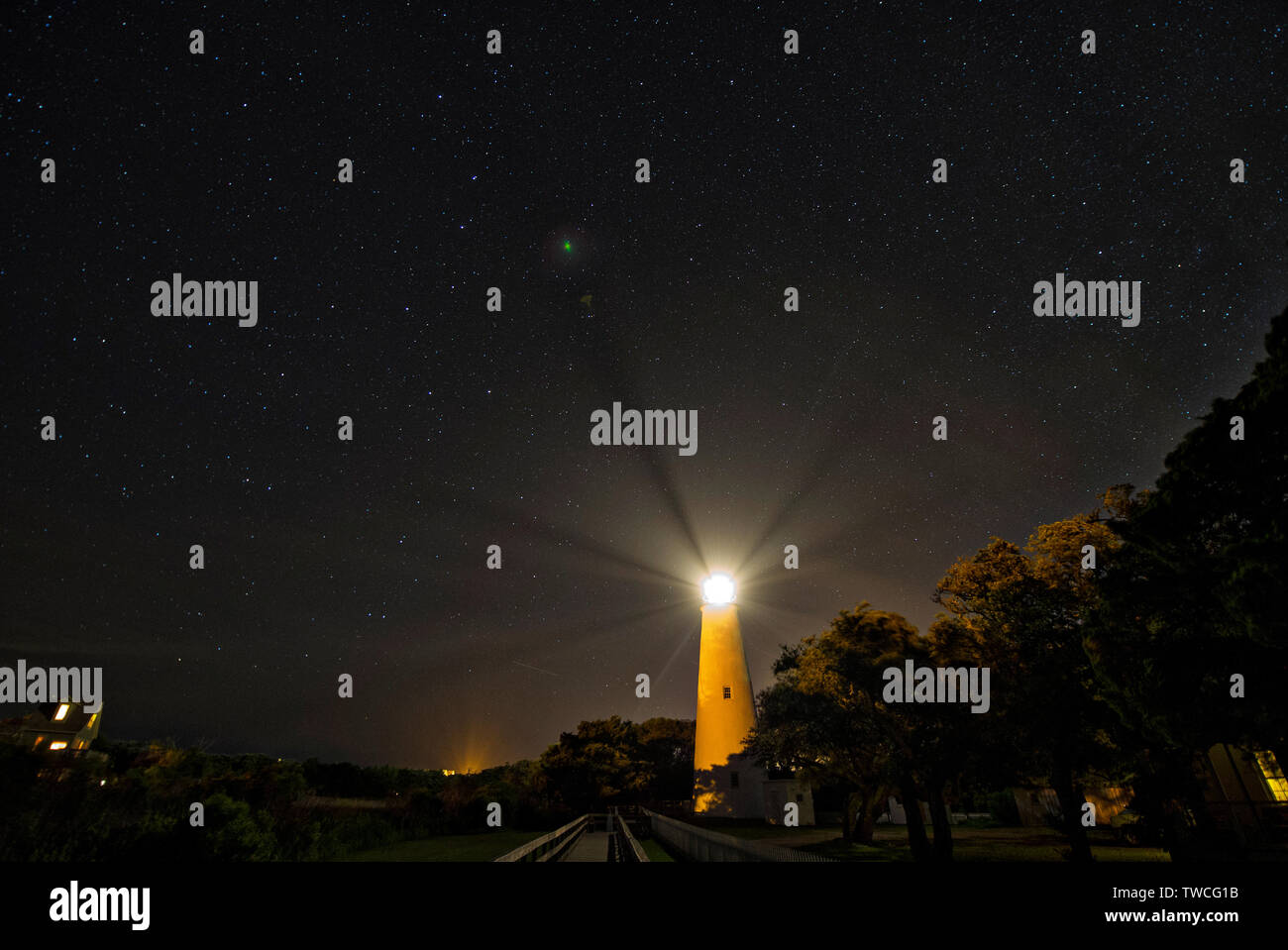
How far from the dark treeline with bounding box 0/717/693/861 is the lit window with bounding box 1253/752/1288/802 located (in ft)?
98.5

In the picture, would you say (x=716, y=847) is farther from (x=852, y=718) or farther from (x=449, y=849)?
(x=449, y=849)

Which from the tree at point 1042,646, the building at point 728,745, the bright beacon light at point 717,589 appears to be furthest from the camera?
the bright beacon light at point 717,589

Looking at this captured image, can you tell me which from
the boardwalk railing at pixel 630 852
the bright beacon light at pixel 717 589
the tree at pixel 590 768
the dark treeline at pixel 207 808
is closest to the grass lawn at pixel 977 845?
the boardwalk railing at pixel 630 852

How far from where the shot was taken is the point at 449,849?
73.8 ft

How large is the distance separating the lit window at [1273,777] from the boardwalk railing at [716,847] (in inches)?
657

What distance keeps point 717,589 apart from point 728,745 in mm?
12080

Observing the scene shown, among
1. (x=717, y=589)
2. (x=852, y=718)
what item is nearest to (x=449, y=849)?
(x=852, y=718)

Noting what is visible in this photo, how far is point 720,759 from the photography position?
4381 centimetres

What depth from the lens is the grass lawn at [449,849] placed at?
1969 cm

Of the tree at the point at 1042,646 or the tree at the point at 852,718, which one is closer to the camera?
the tree at the point at 1042,646

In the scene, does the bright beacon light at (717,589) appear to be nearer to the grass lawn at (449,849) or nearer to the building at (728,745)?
the building at (728,745)

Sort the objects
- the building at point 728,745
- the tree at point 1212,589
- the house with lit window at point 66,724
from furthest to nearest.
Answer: the building at point 728,745
the house with lit window at point 66,724
the tree at point 1212,589
